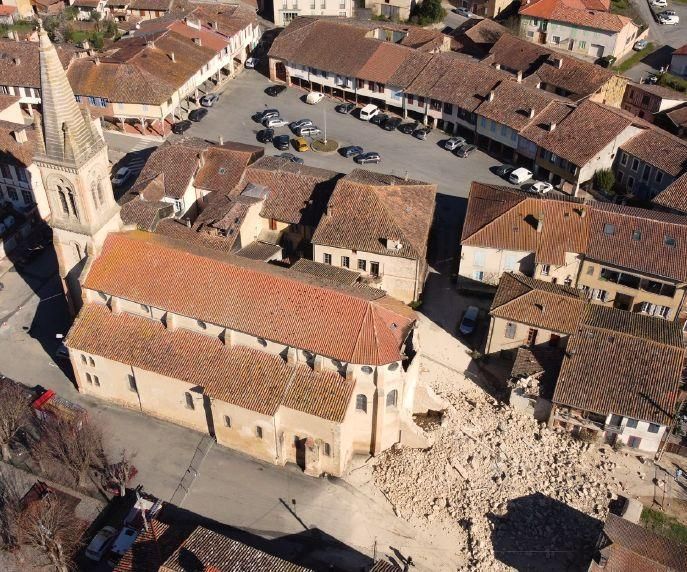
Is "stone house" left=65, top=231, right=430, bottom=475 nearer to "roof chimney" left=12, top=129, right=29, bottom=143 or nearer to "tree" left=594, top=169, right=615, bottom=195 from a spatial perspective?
"roof chimney" left=12, top=129, right=29, bottom=143

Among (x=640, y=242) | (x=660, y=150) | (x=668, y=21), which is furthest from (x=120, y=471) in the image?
(x=668, y=21)

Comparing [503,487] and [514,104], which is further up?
[514,104]

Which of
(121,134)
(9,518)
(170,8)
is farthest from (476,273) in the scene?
(170,8)

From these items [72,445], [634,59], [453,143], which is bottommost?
[72,445]

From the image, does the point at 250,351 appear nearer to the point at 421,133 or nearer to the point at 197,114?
the point at 421,133

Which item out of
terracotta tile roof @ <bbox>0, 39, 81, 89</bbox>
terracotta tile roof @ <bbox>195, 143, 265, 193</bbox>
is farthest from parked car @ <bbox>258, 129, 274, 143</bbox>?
terracotta tile roof @ <bbox>0, 39, 81, 89</bbox>

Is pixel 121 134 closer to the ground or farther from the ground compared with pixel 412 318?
closer to the ground

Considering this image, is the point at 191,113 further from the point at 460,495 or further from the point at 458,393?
the point at 460,495
